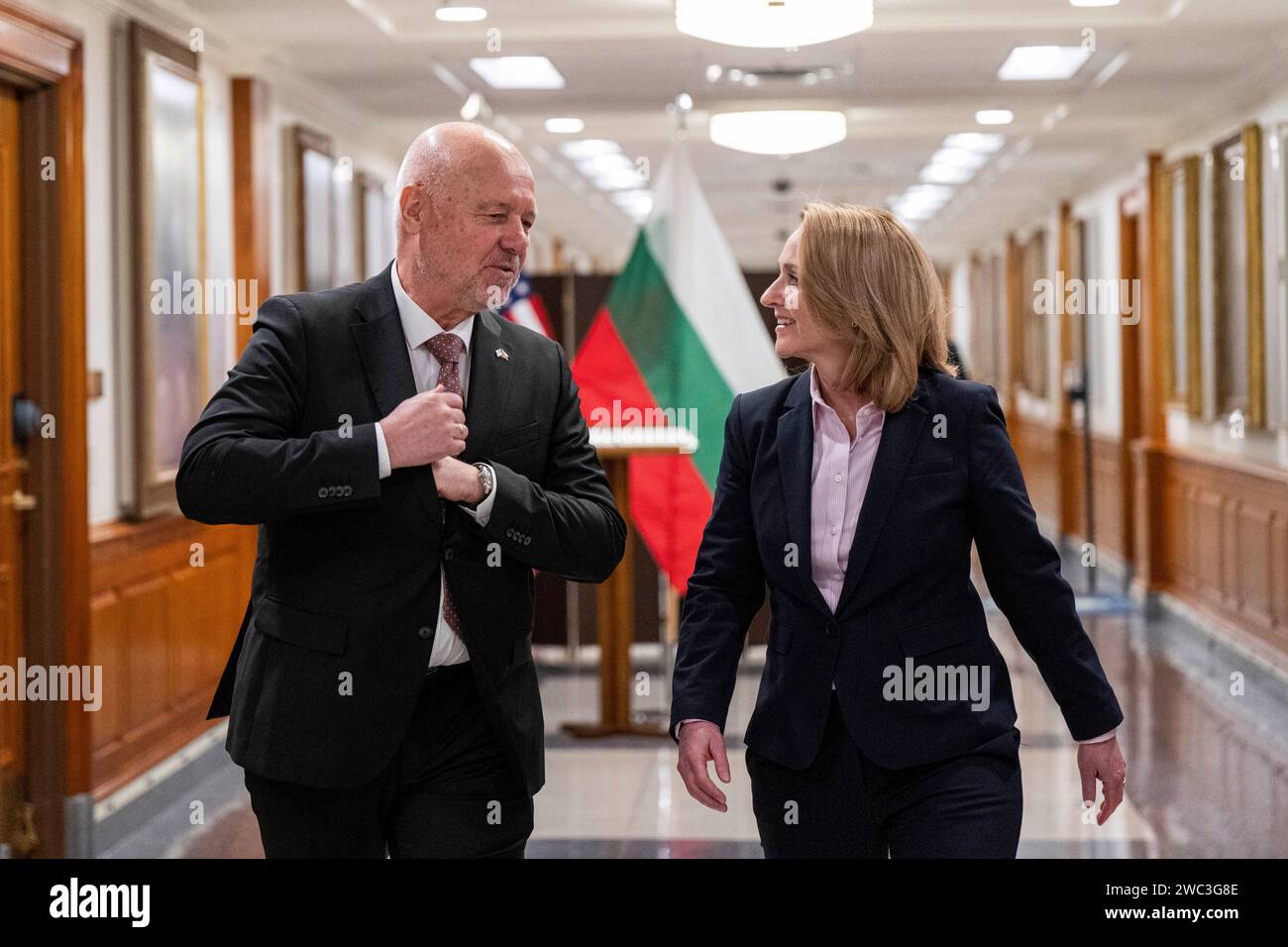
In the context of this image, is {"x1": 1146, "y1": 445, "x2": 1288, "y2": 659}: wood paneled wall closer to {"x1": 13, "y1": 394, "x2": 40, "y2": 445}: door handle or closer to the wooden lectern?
the wooden lectern

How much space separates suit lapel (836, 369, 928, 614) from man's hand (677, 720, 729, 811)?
268mm

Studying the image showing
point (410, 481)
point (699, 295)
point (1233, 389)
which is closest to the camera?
point (410, 481)

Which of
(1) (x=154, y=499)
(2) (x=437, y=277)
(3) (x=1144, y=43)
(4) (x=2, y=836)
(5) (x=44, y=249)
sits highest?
(3) (x=1144, y=43)

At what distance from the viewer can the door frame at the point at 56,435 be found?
15.4 ft

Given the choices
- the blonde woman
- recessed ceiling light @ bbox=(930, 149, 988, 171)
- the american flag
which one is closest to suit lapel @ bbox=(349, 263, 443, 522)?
the blonde woman

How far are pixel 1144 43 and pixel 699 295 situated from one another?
283 cm

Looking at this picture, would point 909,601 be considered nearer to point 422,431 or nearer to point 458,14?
point 422,431

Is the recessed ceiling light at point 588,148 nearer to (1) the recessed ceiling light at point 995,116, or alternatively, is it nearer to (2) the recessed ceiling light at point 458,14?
(1) the recessed ceiling light at point 995,116

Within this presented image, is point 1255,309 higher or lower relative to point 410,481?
higher

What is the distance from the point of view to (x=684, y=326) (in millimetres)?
5531

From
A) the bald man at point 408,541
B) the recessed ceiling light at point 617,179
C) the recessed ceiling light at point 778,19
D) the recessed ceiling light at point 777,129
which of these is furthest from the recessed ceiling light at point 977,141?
the bald man at point 408,541

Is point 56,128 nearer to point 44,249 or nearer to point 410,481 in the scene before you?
point 44,249

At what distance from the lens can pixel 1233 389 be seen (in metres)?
8.36

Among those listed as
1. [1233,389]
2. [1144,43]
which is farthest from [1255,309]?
[1144,43]
